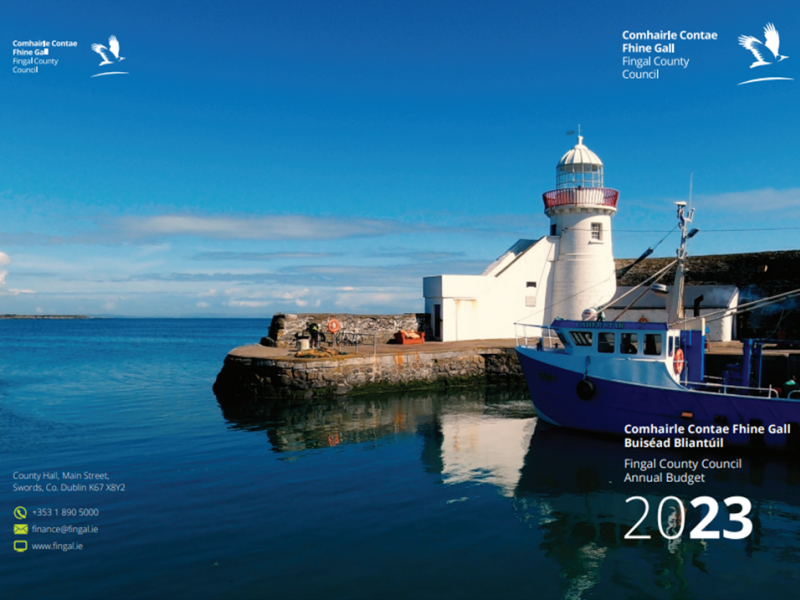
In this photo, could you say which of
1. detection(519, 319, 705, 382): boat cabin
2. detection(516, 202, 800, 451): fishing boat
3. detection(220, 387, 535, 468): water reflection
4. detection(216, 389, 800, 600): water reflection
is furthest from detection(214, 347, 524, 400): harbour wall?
detection(519, 319, 705, 382): boat cabin

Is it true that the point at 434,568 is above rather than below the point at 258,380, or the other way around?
below

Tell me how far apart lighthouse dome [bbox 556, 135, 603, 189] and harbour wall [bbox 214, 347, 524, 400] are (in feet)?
33.7

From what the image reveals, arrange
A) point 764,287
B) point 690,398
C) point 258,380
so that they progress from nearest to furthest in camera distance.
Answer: point 690,398, point 258,380, point 764,287

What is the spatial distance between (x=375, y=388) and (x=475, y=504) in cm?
1170

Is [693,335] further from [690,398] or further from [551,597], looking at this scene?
[551,597]

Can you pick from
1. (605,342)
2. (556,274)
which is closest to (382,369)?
(605,342)

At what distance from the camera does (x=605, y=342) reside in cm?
1462

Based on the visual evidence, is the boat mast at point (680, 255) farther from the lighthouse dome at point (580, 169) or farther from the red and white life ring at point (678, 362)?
the lighthouse dome at point (580, 169)

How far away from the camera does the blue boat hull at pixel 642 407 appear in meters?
12.8

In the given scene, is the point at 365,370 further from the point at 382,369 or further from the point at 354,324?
the point at 354,324

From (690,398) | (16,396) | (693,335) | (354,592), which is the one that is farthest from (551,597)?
(16,396)

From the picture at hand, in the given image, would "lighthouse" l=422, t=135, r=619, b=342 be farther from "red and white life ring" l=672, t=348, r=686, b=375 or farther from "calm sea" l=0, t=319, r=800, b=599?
"red and white life ring" l=672, t=348, r=686, b=375

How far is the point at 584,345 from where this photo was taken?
48.8 feet

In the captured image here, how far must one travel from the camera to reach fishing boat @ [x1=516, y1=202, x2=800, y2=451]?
12961mm
